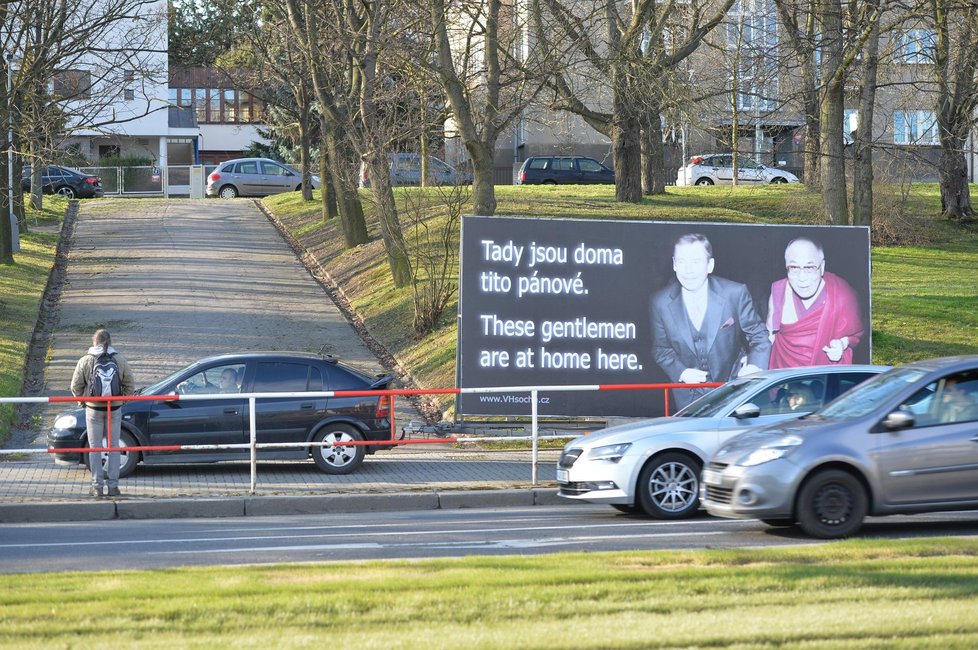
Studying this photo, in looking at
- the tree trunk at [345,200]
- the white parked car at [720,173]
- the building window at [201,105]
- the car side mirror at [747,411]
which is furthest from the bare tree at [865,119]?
the building window at [201,105]

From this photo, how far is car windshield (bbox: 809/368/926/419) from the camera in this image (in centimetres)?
1030

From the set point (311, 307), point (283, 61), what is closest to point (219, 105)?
point (283, 61)

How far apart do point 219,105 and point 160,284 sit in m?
55.2

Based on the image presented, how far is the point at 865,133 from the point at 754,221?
952cm

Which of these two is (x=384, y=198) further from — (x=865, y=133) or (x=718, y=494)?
(x=718, y=494)

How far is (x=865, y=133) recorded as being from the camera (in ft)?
72.7

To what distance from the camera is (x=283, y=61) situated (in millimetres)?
41938

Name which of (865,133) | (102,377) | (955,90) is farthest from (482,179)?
(955,90)

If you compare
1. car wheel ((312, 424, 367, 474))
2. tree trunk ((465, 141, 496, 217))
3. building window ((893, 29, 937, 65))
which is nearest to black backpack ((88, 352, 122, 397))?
car wheel ((312, 424, 367, 474))

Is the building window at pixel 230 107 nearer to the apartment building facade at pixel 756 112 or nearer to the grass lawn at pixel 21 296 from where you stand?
the apartment building facade at pixel 756 112

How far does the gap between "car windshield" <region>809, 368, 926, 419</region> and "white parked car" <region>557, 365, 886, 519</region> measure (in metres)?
1.24

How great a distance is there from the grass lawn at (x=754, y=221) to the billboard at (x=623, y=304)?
3.17m

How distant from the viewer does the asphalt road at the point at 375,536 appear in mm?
9422

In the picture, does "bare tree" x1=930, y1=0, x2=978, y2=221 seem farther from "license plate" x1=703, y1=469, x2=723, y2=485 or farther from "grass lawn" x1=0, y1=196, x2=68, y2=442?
"grass lawn" x1=0, y1=196, x2=68, y2=442
